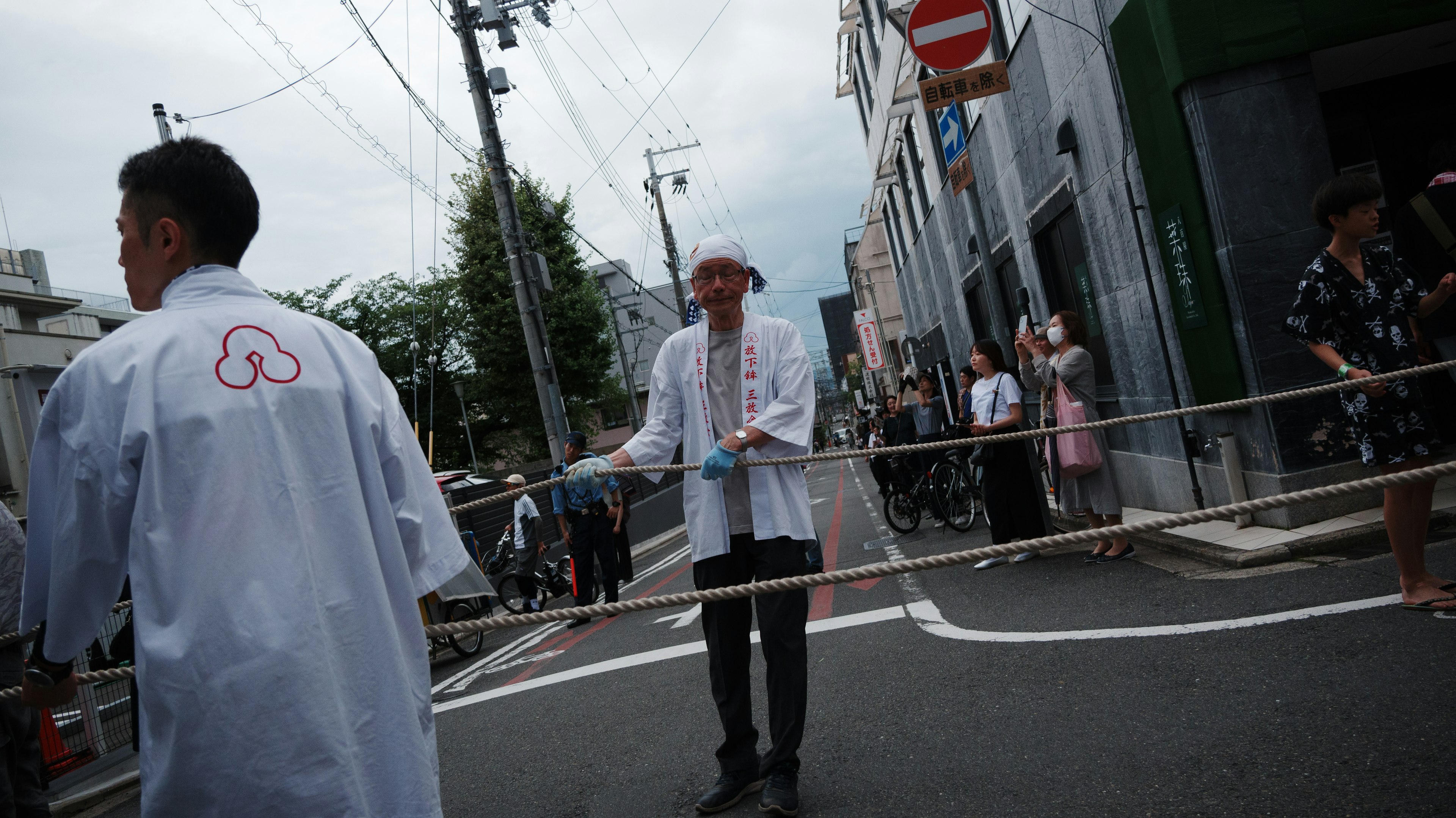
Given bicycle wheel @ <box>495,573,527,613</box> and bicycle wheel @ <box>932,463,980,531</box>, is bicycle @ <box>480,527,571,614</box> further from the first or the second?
bicycle wheel @ <box>932,463,980,531</box>

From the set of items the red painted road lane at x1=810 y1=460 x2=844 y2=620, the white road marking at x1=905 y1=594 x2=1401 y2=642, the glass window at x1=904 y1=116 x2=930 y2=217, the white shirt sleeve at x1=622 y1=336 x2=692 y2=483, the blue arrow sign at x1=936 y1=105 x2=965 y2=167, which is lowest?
the red painted road lane at x1=810 y1=460 x2=844 y2=620

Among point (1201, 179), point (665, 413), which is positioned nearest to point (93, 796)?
point (665, 413)

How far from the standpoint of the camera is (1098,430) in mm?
7070

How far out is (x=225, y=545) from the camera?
5.24 feet

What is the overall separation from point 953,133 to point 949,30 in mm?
819

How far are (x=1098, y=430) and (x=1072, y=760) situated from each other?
4.61 metres

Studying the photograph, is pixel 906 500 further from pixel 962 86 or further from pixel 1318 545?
pixel 1318 545

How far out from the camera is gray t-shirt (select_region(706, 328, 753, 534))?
10.4 ft

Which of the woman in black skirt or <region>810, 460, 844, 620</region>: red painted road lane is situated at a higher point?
the woman in black skirt

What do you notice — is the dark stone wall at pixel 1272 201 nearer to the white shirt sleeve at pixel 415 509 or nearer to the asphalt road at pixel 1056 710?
the asphalt road at pixel 1056 710

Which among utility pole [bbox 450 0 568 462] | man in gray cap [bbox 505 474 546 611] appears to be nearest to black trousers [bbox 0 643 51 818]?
man in gray cap [bbox 505 474 546 611]

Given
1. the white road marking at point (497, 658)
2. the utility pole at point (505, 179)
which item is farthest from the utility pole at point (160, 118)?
the white road marking at point (497, 658)

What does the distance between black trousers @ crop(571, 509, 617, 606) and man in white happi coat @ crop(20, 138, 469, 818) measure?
7.53m

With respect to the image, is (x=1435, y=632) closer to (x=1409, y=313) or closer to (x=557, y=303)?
(x=1409, y=313)
